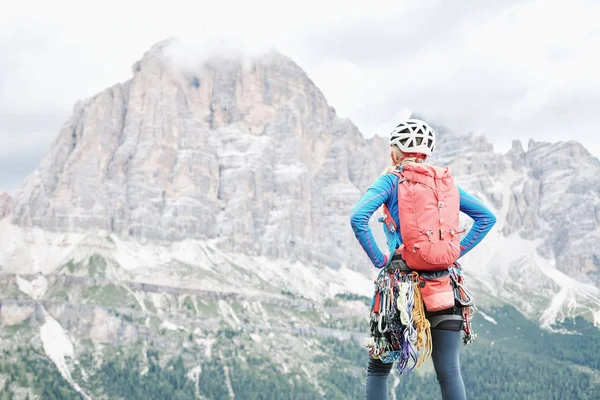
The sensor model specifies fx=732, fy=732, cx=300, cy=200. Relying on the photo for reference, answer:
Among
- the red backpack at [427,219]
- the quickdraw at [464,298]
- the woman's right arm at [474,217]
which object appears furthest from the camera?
the woman's right arm at [474,217]

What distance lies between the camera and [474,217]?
31.4ft

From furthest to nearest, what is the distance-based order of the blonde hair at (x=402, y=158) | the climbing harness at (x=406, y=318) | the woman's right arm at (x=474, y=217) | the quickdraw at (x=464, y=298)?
the woman's right arm at (x=474, y=217) < the blonde hair at (x=402, y=158) < the quickdraw at (x=464, y=298) < the climbing harness at (x=406, y=318)

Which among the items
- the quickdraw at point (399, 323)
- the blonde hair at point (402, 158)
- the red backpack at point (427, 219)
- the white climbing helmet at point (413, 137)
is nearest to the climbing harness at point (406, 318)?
the quickdraw at point (399, 323)

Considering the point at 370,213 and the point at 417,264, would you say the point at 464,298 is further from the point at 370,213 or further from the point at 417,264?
the point at 370,213

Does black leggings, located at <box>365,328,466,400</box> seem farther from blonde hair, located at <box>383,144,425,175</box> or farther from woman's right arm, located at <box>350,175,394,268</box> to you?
blonde hair, located at <box>383,144,425,175</box>

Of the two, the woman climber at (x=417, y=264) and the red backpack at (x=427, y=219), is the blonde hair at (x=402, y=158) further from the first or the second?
the red backpack at (x=427, y=219)

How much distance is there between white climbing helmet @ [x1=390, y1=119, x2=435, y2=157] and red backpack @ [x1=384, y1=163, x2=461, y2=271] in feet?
1.57

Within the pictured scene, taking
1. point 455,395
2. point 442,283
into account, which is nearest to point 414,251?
point 442,283

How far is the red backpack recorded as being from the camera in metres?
8.39

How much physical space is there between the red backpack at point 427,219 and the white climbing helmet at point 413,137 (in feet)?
1.57

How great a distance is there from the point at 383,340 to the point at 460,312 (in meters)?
0.98

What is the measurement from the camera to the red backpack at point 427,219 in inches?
330

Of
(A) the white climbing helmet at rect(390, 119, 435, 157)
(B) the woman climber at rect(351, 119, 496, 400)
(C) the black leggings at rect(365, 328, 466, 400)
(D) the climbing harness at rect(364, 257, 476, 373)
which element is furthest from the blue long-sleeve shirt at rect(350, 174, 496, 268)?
(C) the black leggings at rect(365, 328, 466, 400)

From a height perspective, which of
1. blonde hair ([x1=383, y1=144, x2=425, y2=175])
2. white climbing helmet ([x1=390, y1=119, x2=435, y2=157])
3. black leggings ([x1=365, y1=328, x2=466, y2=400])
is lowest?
black leggings ([x1=365, y1=328, x2=466, y2=400])
